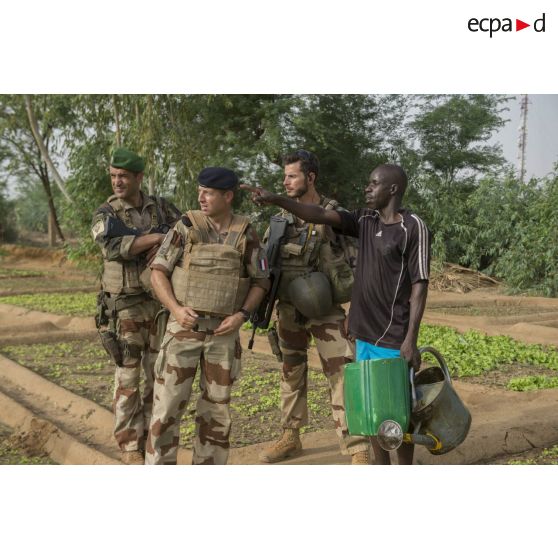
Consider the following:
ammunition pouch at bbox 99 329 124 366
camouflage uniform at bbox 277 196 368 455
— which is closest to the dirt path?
camouflage uniform at bbox 277 196 368 455

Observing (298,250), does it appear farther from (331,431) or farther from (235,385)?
(235,385)

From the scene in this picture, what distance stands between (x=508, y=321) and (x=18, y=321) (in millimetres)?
8194

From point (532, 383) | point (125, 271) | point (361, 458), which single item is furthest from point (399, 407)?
point (532, 383)

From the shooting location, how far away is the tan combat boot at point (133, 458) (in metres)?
4.55

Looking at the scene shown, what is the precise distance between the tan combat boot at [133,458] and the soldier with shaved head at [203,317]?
80 centimetres

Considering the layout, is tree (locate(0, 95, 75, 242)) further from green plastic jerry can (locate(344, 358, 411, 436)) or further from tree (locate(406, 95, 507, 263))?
green plastic jerry can (locate(344, 358, 411, 436))

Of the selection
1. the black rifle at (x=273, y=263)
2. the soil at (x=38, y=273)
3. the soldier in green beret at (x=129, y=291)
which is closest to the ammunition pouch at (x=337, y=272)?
the black rifle at (x=273, y=263)

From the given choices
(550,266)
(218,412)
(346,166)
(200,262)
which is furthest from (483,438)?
(346,166)

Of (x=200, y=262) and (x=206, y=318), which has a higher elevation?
(x=200, y=262)

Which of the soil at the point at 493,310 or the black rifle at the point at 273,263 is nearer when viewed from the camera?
the black rifle at the point at 273,263

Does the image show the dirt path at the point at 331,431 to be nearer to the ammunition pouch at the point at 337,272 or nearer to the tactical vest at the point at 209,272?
the ammunition pouch at the point at 337,272

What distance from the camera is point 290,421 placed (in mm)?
4676

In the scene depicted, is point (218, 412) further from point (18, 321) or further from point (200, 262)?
point (18, 321)

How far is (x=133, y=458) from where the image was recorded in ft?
15.0
